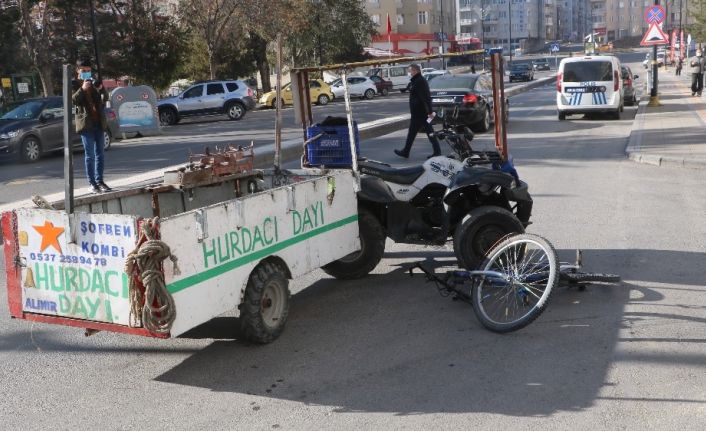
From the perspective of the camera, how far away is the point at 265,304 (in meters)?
5.91

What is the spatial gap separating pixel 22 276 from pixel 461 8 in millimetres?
143528

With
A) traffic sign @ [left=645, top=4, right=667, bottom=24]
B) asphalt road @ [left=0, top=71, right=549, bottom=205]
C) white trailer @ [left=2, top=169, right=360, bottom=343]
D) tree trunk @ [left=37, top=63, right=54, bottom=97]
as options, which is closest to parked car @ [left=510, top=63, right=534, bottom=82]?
asphalt road @ [left=0, top=71, right=549, bottom=205]

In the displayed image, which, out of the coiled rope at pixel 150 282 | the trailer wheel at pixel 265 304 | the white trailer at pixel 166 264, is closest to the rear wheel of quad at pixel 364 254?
the white trailer at pixel 166 264

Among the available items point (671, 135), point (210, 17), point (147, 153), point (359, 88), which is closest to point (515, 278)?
point (671, 135)

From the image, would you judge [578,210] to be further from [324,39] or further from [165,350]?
[324,39]

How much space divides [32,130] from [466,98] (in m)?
11.1

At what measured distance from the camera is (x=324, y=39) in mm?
58281

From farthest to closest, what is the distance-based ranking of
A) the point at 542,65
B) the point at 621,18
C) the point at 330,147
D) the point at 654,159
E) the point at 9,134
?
1. the point at 621,18
2. the point at 542,65
3. the point at 9,134
4. the point at 654,159
5. the point at 330,147

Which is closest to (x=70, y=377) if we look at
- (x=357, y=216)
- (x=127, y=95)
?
(x=357, y=216)

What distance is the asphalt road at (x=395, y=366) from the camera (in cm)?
459

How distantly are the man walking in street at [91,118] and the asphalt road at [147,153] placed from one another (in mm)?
1953

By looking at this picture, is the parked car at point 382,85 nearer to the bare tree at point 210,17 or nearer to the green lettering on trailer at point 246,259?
the bare tree at point 210,17

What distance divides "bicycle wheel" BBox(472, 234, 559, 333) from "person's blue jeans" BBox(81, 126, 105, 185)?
26.4ft

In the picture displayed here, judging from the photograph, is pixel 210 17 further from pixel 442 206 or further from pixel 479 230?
pixel 479 230
